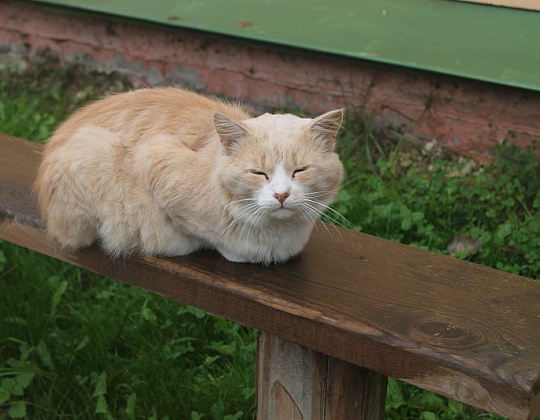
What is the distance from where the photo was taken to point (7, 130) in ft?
14.6

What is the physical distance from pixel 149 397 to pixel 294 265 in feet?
3.49

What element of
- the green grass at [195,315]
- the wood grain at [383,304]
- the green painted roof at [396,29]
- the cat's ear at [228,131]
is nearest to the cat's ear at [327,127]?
the cat's ear at [228,131]

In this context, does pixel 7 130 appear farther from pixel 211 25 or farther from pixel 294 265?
pixel 294 265

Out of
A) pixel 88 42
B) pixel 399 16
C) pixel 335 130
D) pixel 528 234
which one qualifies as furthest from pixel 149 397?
pixel 88 42

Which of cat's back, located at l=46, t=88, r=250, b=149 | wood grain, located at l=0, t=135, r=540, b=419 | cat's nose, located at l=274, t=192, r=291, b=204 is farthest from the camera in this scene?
cat's back, located at l=46, t=88, r=250, b=149

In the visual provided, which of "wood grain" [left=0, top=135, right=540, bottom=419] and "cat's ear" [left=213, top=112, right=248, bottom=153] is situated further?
"cat's ear" [left=213, top=112, right=248, bottom=153]

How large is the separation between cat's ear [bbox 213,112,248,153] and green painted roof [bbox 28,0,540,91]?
1.98m

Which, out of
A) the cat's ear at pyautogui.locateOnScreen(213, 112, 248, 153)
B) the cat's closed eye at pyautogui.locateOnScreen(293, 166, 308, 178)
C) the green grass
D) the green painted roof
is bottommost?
the green grass

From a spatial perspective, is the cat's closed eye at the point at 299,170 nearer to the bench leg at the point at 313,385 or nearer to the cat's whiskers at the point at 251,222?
the cat's whiskers at the point at 251,222

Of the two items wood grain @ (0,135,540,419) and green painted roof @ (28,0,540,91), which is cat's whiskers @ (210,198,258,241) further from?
green painted roof @ (28,0,540,91)

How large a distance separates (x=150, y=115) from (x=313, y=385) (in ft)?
3.29

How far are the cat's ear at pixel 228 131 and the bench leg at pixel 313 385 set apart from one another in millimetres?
588

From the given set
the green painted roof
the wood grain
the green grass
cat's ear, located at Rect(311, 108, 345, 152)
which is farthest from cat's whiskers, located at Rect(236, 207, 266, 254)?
the green painted roof

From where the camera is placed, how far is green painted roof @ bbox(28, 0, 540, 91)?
11.9 ft
